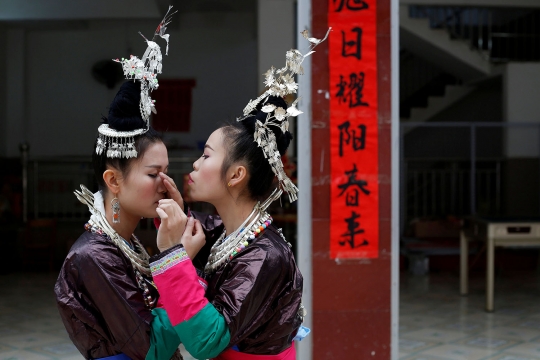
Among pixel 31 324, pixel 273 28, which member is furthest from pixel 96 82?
pixel 31 324

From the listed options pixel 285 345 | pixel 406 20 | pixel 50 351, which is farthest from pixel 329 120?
pixel 406 20

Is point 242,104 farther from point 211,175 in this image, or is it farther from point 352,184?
point 211,175

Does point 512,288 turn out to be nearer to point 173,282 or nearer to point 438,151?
point 438,151

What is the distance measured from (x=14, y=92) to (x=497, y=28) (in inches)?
287

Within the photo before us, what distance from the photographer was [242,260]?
57.8 inches

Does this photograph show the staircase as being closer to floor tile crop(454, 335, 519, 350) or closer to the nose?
floor tile crop(454, 335, 519, 350)

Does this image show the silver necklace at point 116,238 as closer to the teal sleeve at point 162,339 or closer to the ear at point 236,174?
the teal sleeve at point 162,339

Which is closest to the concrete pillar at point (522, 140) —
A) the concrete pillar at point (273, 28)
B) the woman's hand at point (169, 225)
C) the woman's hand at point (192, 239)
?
the concrete pillar at point (273, 28)

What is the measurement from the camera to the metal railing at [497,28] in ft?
31.1

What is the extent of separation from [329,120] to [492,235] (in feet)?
7.85

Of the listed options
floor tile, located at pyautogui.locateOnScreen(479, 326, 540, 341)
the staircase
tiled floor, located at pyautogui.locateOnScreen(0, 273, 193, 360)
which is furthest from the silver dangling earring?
the staircase

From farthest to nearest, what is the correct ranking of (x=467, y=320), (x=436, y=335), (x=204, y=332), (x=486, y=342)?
1. (x=467, y=320)
2. (x=436, y=335)
3. (x=486, y=342)
4. (x=204, y=332)

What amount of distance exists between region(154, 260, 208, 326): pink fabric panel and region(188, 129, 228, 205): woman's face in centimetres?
23

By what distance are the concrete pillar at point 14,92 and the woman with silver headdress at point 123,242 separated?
27.7ft
